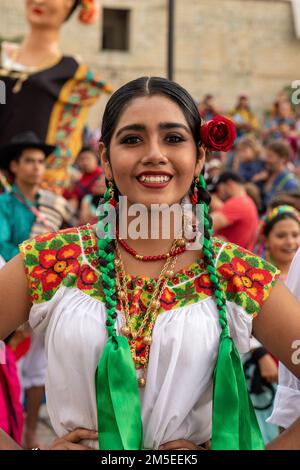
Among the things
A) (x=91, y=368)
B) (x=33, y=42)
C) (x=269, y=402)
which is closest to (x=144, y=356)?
(x=91, y=368)

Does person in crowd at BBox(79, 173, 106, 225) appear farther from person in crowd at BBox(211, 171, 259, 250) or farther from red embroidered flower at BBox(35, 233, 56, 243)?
red embroidered flower at BBox(35, 233, 56, 243)

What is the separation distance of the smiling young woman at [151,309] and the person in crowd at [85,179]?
5.88 meters

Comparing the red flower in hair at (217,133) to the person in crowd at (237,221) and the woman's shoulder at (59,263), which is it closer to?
the woman's shoulder at (59,263)

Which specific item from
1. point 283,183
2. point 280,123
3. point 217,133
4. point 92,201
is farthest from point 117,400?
point 280,123

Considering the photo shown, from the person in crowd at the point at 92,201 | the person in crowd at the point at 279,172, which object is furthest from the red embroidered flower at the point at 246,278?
the person in crowd at the point at 279,172

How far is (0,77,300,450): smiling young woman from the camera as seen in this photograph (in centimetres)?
223

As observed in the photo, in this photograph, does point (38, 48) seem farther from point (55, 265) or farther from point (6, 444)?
point (6, 444)

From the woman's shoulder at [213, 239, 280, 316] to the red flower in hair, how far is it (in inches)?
11.1

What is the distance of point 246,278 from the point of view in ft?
7.70

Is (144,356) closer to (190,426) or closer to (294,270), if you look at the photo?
(190,426)

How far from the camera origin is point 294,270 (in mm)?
2756

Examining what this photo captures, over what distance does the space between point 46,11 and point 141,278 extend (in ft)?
14.6

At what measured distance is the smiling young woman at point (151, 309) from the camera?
2.23 metres
